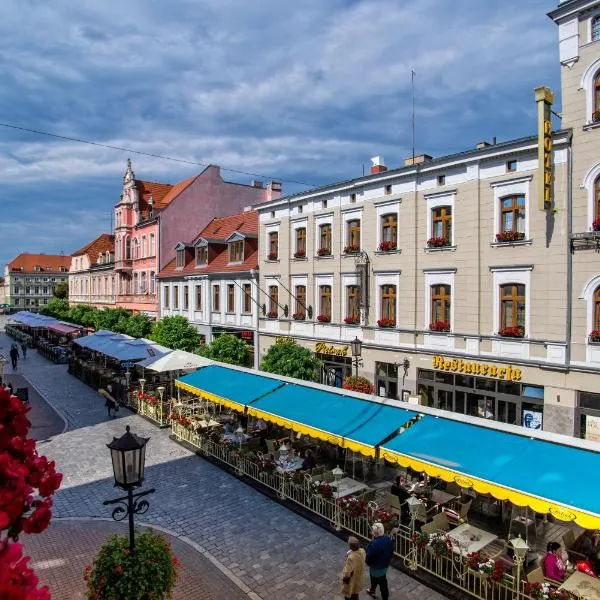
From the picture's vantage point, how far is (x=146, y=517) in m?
A: 12.4

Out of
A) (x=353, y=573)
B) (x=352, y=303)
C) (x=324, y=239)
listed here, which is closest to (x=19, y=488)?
(x=353, y=573)

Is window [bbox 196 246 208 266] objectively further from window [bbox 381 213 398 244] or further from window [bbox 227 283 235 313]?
window [bbox 381 213 398 244]

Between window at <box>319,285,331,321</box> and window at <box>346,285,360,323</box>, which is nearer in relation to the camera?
window at <box>346,285,360,323</box>

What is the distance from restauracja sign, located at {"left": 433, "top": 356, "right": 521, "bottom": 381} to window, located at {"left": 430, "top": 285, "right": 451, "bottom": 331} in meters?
1.35

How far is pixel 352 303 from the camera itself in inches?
Result: 982

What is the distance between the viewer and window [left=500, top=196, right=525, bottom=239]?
1845 centimetres

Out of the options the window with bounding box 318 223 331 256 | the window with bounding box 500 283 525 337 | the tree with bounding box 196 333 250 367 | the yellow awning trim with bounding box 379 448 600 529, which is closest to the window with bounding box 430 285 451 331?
the window with bounding box 500 283 525 337

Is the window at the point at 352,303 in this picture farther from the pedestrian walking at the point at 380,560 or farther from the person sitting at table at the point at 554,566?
the pedestrian walking at the point at 380,560

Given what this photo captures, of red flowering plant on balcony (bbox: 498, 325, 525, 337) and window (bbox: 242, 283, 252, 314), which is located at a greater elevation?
window (bbox: 242, 283, 252, 314)

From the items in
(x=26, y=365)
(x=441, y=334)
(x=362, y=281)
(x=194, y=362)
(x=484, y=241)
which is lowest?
(x=26, y=365)

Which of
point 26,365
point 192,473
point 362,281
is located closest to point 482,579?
point 192,473

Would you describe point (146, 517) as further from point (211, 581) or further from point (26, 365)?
point (26, 365)

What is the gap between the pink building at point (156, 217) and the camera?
137ft

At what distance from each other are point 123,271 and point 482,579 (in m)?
45.0
